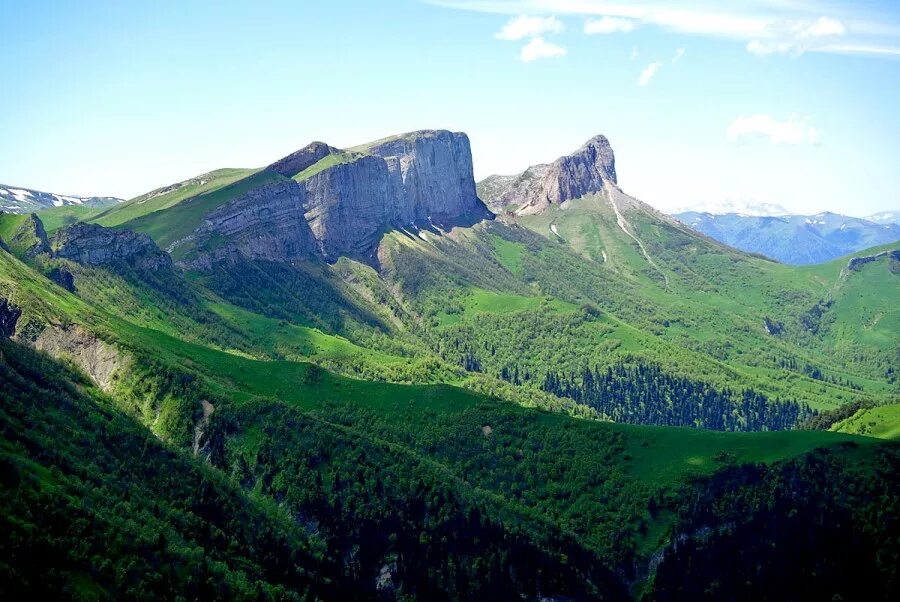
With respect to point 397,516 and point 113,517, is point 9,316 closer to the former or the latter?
point 113,517

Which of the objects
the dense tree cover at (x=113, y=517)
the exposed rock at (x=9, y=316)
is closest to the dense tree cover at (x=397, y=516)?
the dense tree cover at (x=113, y=517)

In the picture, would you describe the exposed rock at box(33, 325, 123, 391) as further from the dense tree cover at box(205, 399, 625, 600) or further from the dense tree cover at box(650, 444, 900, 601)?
the dense tree cover at box(650, 444, 900, 601)

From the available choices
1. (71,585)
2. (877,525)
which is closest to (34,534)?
(71,585)

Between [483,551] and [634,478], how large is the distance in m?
38.1

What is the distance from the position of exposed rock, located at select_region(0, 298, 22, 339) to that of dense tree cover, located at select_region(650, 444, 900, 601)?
150m

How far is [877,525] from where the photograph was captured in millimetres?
136625

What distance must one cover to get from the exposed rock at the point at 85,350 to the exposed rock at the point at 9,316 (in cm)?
583

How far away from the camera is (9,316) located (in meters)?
194

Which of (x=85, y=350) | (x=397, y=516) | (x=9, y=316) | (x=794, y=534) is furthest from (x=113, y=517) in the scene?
(x=794, y=534)

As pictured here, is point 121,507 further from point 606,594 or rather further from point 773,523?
point 773,523

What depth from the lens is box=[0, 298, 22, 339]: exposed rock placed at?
191125 mm

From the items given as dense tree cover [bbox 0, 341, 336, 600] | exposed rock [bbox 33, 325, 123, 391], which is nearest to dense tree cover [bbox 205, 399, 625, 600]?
dense tree cover [bbox 0, 341, 336, 600]

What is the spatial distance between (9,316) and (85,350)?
18.3m

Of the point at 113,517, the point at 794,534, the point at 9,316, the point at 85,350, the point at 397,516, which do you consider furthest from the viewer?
the point at 85,350
